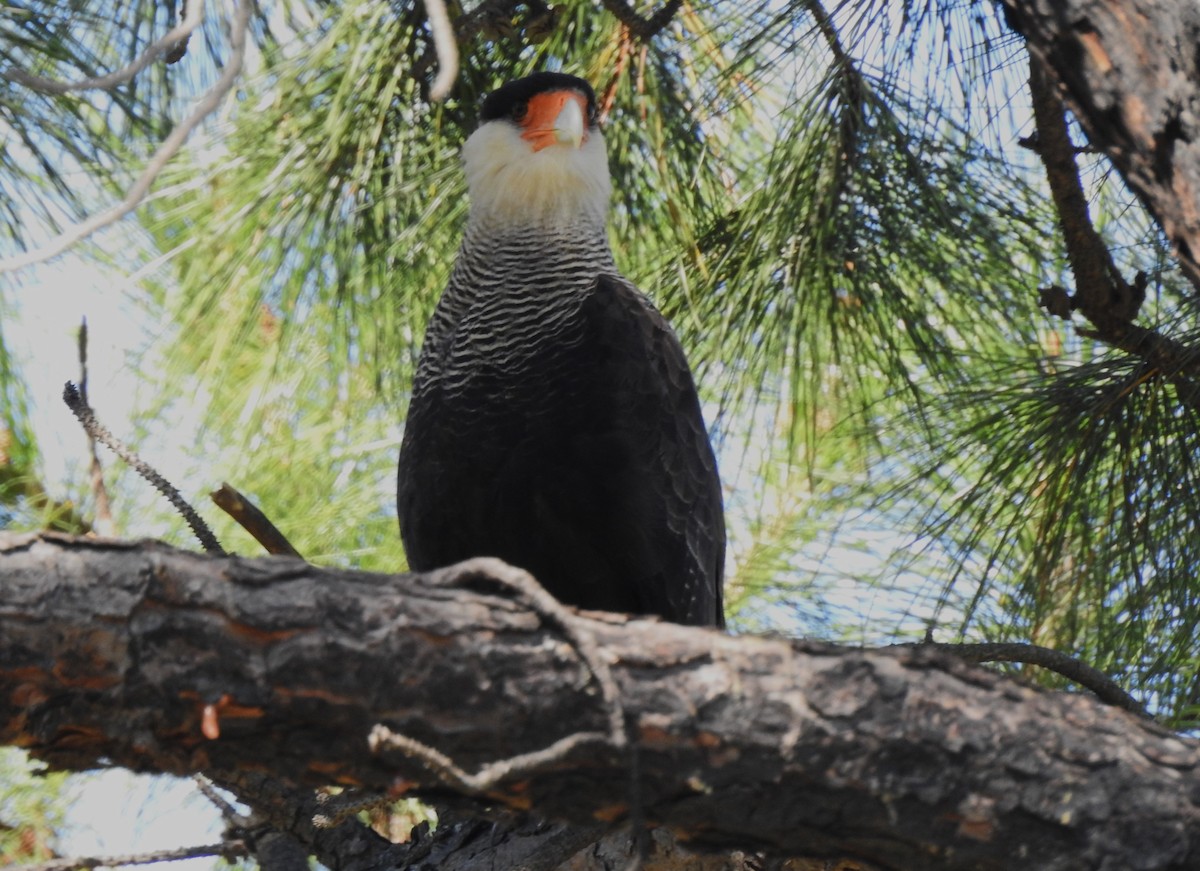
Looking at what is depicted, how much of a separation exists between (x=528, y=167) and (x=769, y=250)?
0.57 metres

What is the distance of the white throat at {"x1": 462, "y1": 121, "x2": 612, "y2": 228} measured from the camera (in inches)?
122

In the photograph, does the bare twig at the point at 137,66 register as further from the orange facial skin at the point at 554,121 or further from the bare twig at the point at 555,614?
the orange facial skin at the point at 554,121

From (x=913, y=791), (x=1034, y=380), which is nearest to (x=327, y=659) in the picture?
(x=913, y=791)

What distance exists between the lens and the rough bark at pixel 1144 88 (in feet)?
4.84

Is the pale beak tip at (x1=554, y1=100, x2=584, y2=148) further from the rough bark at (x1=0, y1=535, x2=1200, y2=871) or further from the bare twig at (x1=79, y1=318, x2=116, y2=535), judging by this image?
the rough bark at (x1=0, y1=535, x2=1200, y2=871)

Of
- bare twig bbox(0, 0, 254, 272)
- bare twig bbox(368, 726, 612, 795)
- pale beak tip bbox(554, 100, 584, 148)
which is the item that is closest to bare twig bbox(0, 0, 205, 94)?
bare twig bbox(0, 0, 254, 272)

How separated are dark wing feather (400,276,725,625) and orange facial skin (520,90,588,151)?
1.04 feet

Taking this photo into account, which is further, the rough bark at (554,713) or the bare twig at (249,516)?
the bare twig at (249,516)

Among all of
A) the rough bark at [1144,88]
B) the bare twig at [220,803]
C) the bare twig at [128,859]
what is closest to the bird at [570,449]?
the bare twig at [220,803]

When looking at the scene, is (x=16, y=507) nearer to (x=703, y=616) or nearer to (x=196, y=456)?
(x=196, y=456)

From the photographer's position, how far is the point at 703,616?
2781 mm

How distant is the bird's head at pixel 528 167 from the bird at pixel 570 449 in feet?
0.28

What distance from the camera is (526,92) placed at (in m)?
3.03

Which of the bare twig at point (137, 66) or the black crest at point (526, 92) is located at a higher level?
the black crest at point (526, 92)
